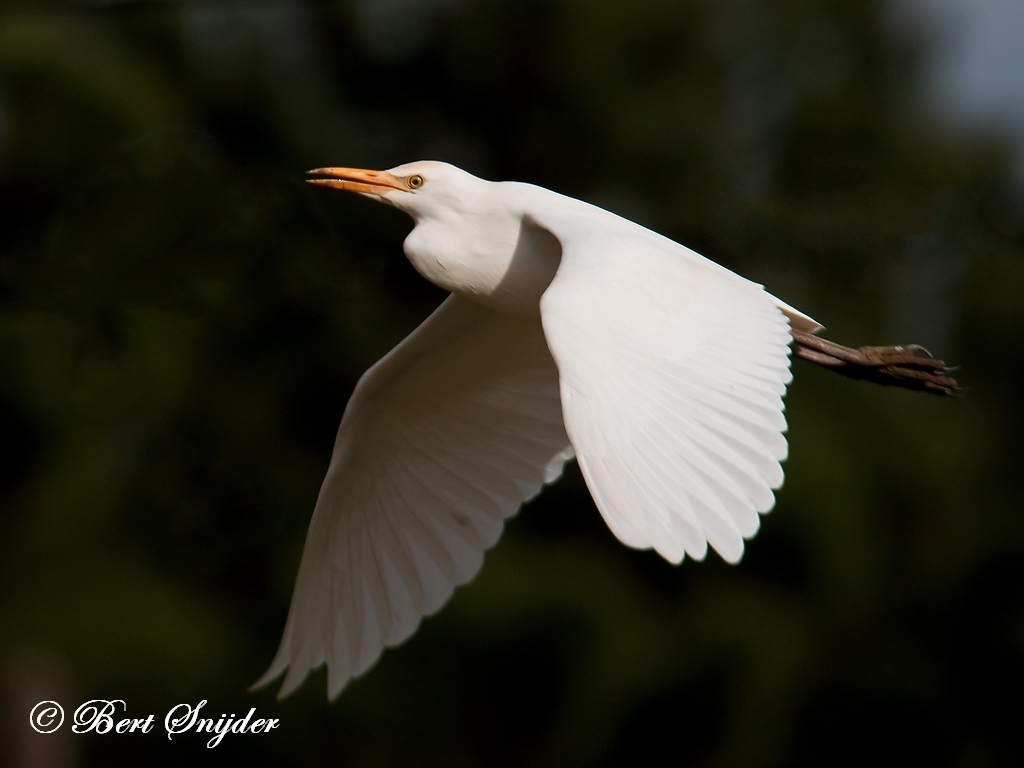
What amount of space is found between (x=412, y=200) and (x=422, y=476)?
2.63 ft

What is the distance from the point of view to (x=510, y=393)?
3.72 meters

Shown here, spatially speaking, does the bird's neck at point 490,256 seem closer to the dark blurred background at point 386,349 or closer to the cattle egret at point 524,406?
the cattle egret at point 524,406

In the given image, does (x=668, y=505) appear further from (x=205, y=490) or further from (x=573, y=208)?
(x=205, y=490)

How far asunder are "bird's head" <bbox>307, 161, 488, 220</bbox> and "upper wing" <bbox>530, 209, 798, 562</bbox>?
19.0 inches

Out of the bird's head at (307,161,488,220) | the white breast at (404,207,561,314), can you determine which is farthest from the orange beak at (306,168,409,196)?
the white breast at (404,207,561,314)

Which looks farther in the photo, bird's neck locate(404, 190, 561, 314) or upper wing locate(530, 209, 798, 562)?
bird's neck locate(404, 190, 561, 314)

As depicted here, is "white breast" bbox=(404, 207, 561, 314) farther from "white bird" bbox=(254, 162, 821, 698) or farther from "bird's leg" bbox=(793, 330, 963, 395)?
"bird's leg" bbox=(793, 330, 963, 395)

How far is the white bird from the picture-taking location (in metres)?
2.24

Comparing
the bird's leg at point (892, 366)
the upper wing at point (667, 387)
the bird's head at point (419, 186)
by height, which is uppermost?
the bird's head at point (419, 186)

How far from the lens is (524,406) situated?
3.71m

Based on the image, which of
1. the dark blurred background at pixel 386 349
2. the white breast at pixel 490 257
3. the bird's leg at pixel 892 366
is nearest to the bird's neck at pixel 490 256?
the white breast at pixel 490 257

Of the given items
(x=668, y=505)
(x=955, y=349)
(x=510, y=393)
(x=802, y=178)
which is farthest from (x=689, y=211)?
(x=668, y=505)

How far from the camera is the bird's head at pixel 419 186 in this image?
325cm

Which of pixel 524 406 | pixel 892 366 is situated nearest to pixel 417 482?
pixel 524 406
